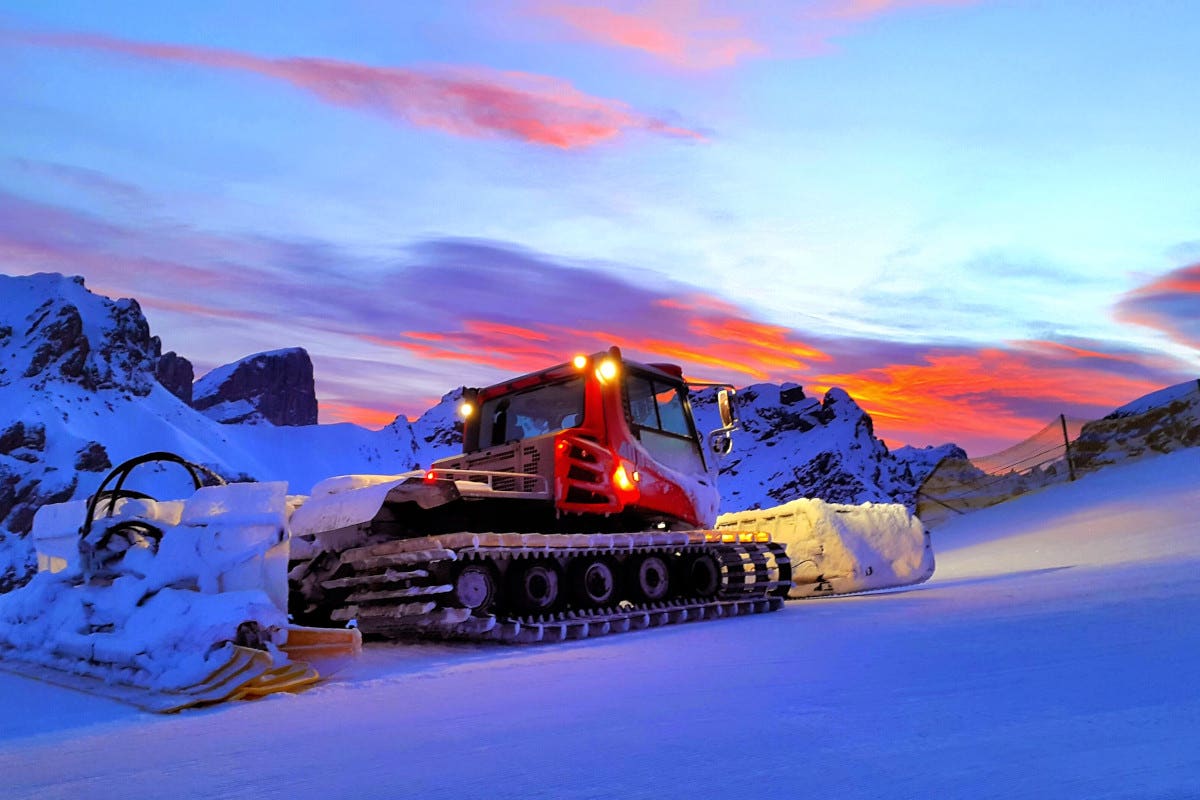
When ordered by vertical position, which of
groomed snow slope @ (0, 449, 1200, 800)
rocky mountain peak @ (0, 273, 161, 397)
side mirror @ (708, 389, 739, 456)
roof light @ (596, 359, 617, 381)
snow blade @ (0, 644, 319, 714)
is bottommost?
groomed snow slope @ (0, 449, 1200, 800)

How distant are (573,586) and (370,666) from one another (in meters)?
2.71

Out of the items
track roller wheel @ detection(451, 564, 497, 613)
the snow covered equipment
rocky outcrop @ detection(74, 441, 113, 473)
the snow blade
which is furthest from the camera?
rocky outcrop @ detection(74, 441, 113, 473)

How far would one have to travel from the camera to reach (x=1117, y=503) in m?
20.2

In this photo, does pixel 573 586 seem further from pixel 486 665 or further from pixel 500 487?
pixel 486 665

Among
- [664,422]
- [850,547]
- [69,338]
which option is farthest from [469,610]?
[69,338]

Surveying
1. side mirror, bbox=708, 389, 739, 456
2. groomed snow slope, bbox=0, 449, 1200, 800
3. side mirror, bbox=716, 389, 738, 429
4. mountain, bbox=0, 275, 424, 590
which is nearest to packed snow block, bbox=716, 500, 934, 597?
side mirror, bbox=708, 389, 739, 456

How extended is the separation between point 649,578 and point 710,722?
595 cm

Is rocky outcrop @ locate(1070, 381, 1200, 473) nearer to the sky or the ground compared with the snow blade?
nearer to the sky

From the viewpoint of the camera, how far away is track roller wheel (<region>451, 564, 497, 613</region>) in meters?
8.17

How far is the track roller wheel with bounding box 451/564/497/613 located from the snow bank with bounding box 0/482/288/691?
69.4 inches

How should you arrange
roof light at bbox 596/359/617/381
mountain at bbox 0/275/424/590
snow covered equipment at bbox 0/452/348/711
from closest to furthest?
1. snow covered equipment at bbox 0/452/348/711
2. roof light at bbox 596/359/617/381
3. mountain at bbox 0/275/424/590

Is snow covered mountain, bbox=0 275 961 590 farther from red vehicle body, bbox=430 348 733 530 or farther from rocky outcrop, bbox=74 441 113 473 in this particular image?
red vehicle body, bbox=430 348 733 530

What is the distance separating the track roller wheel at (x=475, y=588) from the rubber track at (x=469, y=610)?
103mm

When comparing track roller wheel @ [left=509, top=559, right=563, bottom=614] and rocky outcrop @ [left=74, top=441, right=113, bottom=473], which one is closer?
track roller wheel @ [left=509, top=559, right=563, bottom=614]
